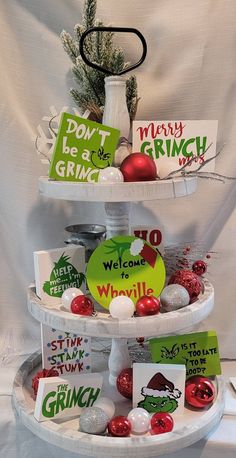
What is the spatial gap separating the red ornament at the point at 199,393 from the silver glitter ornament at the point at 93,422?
183 mm

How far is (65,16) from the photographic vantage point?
1060mm

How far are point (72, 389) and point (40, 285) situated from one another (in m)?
0.21

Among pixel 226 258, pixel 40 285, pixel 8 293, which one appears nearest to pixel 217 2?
pixel 226 258

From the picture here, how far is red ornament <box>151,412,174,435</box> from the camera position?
2.64ft

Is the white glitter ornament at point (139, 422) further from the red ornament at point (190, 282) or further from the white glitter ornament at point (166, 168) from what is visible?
the white glitter ornament at point (166, 168)

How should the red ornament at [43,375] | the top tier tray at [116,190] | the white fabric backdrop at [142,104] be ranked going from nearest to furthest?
1. the top tier tray at [116,190]
2. the red ornament at [43,375]
3. the white fabric backdrop at [142,104]

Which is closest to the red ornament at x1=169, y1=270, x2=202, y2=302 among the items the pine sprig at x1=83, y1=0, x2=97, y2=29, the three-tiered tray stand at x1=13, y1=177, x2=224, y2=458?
the three-tiered tray stand at x1=13, y1=177, x2=224, y2=458

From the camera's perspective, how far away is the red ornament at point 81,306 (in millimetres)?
804

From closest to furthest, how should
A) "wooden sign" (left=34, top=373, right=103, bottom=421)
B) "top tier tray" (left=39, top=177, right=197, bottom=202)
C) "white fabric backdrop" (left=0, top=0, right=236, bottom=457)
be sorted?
"top tier tray" (left=39, top=177, right=197, bottom=202), "wooden sign" (left=34, top=373, right=103, bottom=421), "white fabric backdrop" (left=0, top=0, right=236, bottom=457)

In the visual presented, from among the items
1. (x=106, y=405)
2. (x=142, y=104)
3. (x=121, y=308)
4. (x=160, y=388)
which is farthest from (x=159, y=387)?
(x=142, y=104)

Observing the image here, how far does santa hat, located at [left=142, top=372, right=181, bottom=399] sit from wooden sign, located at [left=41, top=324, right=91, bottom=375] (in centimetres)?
17

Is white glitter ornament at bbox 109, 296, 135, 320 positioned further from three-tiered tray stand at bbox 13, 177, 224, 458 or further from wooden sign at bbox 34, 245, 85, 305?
wooden sign at bbox 34, 245, 85, 305

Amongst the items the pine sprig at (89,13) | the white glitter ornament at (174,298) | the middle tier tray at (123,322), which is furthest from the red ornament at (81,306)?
the pine sprig at (89,13)

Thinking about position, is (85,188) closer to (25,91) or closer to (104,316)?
(104,316)
